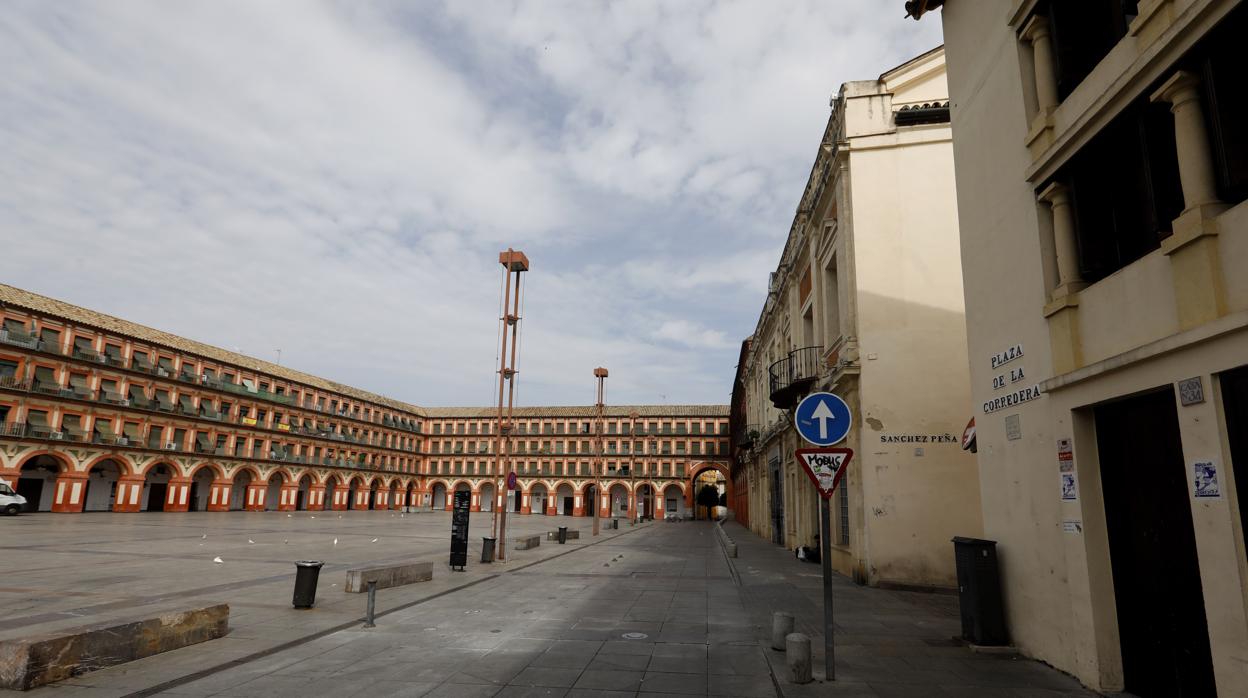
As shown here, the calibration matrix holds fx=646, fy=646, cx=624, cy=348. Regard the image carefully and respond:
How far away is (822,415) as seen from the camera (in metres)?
6.61

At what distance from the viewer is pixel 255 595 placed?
1107cm

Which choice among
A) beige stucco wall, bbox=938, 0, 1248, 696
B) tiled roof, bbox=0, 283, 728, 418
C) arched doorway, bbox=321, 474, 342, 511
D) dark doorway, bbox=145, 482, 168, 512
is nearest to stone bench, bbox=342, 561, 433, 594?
beige stucco wall, bbox=938, 0, 1248, 696

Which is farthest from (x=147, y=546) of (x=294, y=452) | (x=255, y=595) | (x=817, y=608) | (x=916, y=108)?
(x=294, y=452)

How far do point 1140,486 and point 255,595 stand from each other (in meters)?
12.5

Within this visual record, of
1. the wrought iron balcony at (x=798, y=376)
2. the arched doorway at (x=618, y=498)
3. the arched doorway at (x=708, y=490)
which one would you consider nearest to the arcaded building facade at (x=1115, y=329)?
the wrought iron balcony at (x=798, y=376)

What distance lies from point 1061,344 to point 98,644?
405 inches

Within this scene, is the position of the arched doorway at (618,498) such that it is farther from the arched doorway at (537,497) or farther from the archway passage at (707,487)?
the arched doorway at (537,497)

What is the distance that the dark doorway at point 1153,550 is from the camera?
5273mm

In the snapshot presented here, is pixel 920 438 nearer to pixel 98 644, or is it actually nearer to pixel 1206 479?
pixel 1206 479

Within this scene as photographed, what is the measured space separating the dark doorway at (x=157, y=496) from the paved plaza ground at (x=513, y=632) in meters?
37.6

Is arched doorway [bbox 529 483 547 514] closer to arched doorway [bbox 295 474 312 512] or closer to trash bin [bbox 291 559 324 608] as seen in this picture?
arched doorway [bbox 295 474 312 512]

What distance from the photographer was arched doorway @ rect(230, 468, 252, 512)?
2169 inches

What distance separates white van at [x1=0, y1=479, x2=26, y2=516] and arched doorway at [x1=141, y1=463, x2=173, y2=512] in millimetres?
13554

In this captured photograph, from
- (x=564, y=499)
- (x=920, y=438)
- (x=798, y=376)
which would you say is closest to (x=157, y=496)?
(x=564, y=499)
